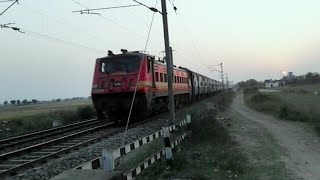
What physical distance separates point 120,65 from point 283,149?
33.6 ft

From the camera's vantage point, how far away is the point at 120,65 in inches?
870

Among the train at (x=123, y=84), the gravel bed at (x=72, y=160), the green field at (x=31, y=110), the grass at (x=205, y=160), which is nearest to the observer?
the grass at (x=205, y=160)

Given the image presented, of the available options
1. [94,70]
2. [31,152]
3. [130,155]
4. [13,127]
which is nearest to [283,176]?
[130,155]

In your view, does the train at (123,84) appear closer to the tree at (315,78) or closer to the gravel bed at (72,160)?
the gravel bed at (72,160)

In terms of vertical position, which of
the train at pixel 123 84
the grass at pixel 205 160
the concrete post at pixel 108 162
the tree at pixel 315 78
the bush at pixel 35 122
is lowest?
the grass at pixel 205 160

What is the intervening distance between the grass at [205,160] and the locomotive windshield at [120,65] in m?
6.74

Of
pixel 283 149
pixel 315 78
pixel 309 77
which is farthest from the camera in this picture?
pixel 309 77

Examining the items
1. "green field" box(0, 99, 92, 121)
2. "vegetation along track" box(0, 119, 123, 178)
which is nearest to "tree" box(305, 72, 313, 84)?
"green field" box(0, 99, 92, 121)

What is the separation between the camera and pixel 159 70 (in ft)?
82.2

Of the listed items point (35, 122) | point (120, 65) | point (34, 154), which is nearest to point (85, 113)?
point (35, 122)

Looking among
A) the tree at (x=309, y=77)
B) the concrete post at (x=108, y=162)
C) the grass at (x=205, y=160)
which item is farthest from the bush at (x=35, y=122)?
the tree at (x=309, y=77)

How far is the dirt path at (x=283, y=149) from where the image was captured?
10.6 meters

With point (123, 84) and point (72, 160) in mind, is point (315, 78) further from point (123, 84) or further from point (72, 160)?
point (72, 160)

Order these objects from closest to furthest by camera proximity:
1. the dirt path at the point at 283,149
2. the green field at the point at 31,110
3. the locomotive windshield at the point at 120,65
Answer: the dirt path at the point at 283,149 < the locomotive windshield at the point at 120,65 < the green field at the point at 31,110
